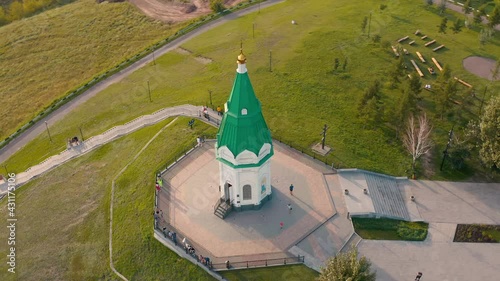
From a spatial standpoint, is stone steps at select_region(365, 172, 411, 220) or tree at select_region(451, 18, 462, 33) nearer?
stone steps at select_region(365, 172, 411, 220)

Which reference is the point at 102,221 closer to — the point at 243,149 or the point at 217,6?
the point at 243,149

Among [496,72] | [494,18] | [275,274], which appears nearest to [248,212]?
[275,274]

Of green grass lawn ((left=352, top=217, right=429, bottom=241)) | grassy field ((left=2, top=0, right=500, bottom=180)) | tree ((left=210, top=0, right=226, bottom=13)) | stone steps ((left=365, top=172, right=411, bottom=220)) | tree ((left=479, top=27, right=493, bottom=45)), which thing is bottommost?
green grass lawn ((left=352, top=217, right=429, bottom=241))

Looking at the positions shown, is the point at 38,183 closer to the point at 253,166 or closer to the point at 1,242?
the point at 1,242

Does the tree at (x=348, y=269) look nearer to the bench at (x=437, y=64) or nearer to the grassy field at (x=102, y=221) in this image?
the grassy field at (x=102, y=221)

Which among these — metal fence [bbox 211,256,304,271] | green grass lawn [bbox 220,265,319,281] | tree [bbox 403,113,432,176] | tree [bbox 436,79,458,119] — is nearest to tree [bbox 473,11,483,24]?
tree [bbox 436,79,458,119]

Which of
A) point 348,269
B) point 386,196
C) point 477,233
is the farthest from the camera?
point 386,196

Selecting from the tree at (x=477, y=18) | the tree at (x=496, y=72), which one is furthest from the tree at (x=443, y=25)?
the tree at (x=496, y=72)

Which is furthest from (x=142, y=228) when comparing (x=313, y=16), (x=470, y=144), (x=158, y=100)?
(x=313, y=16)

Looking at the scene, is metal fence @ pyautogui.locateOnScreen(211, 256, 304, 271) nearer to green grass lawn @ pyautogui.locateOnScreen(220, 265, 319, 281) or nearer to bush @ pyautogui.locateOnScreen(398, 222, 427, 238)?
green grass lawn @ pyautogui.locateOnScreen(220, 265, 319, 281)
